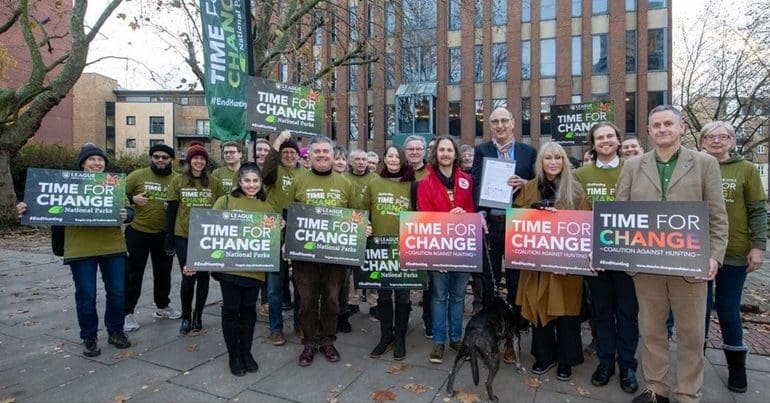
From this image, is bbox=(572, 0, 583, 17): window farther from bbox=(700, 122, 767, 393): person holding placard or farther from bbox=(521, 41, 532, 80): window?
bbox=(700, 122, 767, 393): person holding placard

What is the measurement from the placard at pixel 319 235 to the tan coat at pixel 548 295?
5.80 ft

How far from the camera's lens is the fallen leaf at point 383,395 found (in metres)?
3.70

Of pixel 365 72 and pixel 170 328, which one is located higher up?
pixel 365 72

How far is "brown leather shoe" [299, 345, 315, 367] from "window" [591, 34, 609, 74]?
31.2 metres

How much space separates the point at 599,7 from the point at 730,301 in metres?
31.5

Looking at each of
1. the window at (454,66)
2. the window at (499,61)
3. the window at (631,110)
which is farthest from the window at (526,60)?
the window at (631,110)

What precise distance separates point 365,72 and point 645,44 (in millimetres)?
19573

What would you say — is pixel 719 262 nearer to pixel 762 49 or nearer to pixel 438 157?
pixel 438 157

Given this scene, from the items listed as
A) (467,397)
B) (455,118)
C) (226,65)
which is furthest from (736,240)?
(455,118)

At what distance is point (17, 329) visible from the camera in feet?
18.5

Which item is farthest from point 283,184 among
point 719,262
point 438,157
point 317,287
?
point 719,262

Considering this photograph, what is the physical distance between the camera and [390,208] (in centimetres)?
477

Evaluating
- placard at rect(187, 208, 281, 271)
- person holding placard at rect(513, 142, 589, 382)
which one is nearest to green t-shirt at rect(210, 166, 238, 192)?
placard at rect(187, 208, 281, 271)

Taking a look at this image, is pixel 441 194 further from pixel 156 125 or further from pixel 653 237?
pixel 156 125
